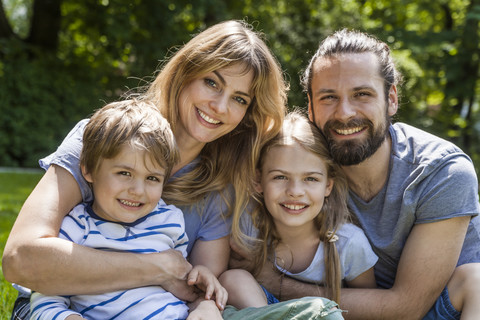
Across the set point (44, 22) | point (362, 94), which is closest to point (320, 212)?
point (362, 94)

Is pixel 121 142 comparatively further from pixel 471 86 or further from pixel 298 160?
pixel 471 86

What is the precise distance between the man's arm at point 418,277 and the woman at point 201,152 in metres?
0.84

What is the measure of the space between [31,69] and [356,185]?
32.5ft

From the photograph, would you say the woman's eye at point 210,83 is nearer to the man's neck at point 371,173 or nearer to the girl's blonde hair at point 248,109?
the girl's blonde hair at point 248,109

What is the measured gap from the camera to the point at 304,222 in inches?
118

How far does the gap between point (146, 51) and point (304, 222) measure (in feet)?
30.3

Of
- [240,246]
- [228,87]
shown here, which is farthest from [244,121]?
[240,246]

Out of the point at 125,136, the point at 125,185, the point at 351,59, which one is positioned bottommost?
the point at 125,185

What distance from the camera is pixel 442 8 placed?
15.2 m

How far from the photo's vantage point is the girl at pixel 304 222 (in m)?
2.97

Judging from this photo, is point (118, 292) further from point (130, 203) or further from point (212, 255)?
point (212, 255)

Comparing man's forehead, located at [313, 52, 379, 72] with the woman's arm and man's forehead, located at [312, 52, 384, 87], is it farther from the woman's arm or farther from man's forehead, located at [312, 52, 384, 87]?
the woman's arm

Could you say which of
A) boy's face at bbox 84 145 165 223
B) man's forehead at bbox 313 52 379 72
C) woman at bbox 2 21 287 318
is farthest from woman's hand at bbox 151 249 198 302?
man's forehead at bbox 313 52 379 72

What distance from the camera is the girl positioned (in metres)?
2.97
